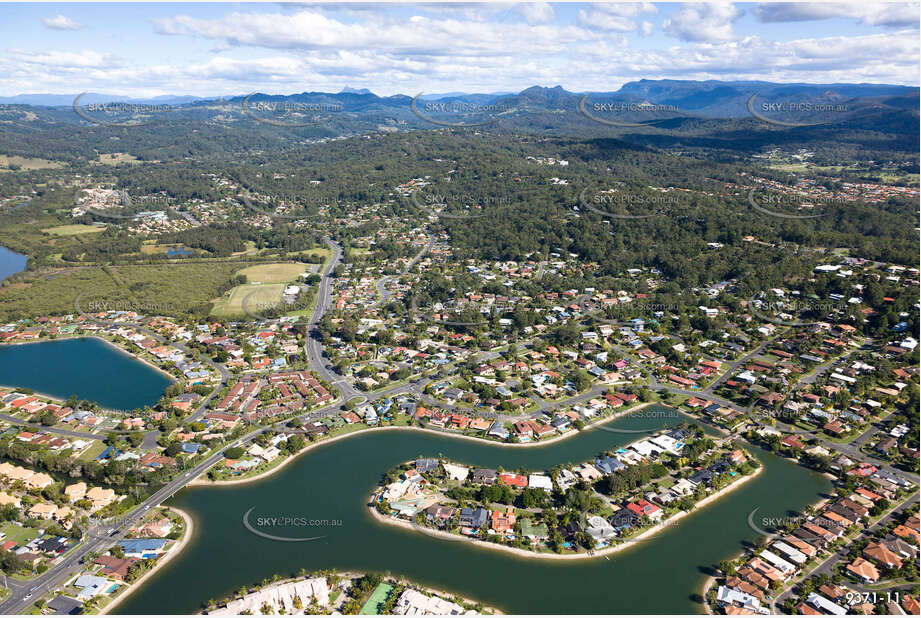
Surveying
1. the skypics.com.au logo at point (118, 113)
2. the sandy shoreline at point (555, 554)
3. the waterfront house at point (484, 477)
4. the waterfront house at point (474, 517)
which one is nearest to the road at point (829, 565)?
the sandy shoreline at point (555, 554)

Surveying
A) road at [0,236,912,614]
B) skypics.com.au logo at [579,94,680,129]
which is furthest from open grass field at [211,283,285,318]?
skypics.com.au logo at [579,94,680,129]

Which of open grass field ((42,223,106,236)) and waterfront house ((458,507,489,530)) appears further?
open grass field ((42,223,106,236))

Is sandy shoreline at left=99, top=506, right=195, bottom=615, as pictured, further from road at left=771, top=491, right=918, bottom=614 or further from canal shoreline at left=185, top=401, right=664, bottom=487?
road at left=771, top=491, right=918, bottom=614

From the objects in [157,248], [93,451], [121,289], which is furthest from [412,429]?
[157,248]

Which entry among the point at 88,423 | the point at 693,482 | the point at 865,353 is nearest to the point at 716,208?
the point at 865,353

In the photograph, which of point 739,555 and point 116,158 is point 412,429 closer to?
point 739,555

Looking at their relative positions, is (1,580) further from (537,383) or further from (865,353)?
(865,353)
